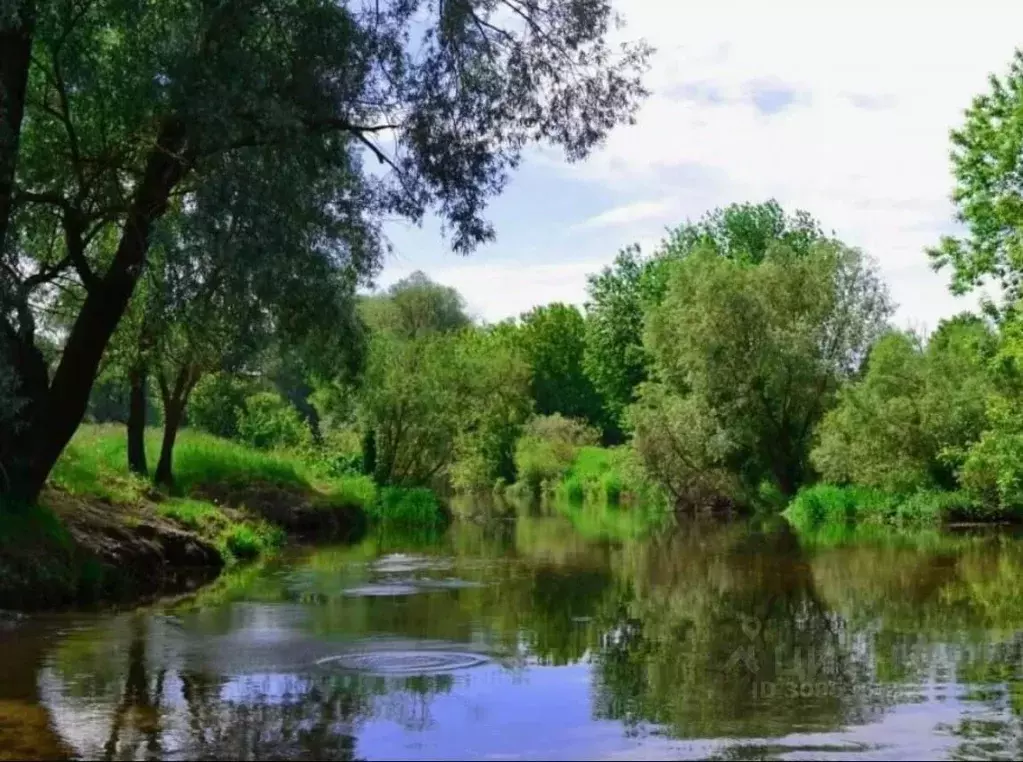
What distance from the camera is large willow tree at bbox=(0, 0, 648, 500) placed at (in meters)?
17.1

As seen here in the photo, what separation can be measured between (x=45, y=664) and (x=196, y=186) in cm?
697

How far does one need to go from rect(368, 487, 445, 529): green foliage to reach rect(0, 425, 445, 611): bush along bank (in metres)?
0.05

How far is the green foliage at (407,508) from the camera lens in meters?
46.2

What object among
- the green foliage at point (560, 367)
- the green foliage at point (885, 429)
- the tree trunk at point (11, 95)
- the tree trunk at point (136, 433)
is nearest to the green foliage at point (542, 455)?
the green foliage at point (560, 367)

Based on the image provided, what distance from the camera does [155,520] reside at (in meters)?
25.8

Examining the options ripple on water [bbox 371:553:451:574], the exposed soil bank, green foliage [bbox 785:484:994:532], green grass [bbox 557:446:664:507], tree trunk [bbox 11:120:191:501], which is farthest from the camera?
green grass [bbox 557:446:664:507]

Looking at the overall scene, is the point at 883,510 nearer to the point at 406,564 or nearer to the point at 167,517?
the point at 406,564

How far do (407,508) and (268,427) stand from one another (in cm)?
913

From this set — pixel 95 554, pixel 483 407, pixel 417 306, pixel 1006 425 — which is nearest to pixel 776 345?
pixel 483 407

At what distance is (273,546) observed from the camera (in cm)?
3319

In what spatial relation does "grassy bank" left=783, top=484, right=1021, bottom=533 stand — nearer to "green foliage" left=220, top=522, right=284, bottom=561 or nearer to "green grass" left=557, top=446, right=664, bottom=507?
"green grass" left=557, top=446, right=664, bottom=507

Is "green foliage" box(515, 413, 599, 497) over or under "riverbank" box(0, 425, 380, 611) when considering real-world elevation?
over

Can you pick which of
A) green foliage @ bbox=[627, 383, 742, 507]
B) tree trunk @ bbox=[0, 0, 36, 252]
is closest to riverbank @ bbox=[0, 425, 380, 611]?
tree trunk @ bbox=[0, 0, 36, 252]

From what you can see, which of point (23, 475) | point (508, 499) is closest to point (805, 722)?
point (23, 475)
